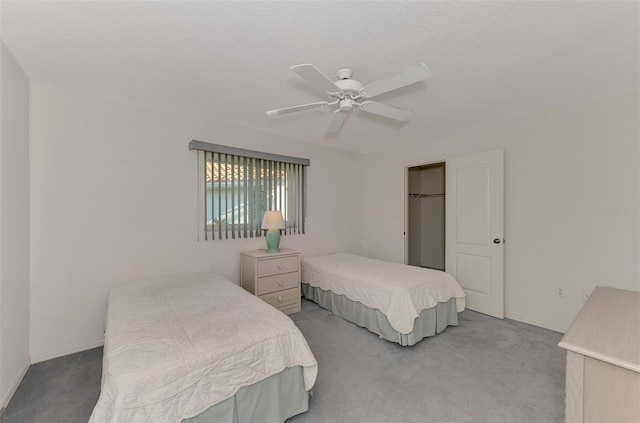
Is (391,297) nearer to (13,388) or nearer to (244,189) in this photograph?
(244,189)

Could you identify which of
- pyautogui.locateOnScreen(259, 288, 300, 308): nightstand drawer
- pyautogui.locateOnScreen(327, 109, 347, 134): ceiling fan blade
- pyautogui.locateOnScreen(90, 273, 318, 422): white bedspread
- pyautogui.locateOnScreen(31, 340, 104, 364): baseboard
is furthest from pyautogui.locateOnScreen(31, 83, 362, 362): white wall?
pyautogui.locateOnScreen(327, 109, 347, 134): ceiling fan blade

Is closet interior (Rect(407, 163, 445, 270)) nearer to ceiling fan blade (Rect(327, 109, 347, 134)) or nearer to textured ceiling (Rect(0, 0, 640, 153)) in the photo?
textured ceiling (Rect(0, 0, 640, 153))

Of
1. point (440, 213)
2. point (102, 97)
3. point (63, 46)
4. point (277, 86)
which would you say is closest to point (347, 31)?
point (277, 86)

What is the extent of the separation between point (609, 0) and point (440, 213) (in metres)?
4.33

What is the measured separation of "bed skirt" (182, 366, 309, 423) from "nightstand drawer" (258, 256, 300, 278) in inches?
60.1

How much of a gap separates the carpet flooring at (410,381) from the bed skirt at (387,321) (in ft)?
0.26

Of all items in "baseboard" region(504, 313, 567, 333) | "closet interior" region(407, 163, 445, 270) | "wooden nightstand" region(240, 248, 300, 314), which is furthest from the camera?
"closet interior" region(407, 163, 445, 270)

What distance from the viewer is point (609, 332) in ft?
4.09

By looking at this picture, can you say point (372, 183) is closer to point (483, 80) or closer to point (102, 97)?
point (483, 80)

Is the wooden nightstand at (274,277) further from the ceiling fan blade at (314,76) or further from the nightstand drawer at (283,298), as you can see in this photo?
the ceiling fan blade at (314,76)

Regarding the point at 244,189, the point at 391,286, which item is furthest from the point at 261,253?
the point at 391,286

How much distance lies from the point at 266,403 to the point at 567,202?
324 cm

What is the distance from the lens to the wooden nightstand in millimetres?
3002

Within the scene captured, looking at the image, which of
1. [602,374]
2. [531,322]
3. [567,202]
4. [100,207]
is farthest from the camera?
[531,322]
